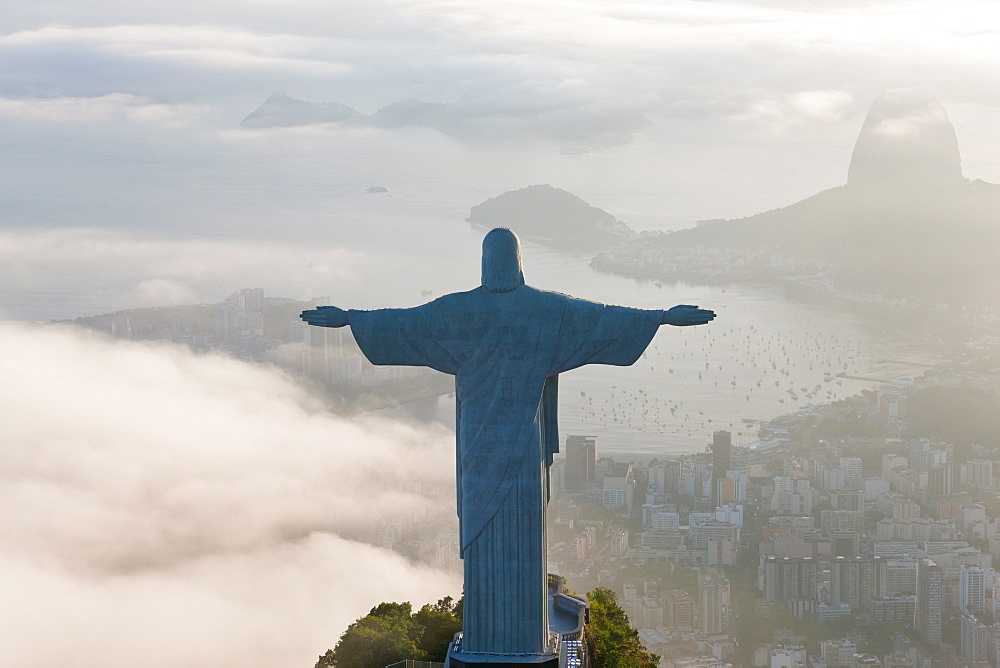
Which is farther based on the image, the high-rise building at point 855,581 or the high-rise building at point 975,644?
the high-rise building at point 855,581

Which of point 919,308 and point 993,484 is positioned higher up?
point 919,308

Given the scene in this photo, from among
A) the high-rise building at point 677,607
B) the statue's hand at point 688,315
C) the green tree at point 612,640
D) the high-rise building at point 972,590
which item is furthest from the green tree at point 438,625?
the high-rise building at point 972,590

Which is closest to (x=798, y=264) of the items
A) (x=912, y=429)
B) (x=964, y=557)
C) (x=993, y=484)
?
(x=912, y=429)

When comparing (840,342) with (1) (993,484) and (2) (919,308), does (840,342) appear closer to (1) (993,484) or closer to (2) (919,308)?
(2) (919,308)

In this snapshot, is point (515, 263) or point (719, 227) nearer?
point (515, 263)

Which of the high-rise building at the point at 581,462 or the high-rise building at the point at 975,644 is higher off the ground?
the high-rise building at the point at 581,462

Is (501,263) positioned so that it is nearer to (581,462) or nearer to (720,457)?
(581,462)

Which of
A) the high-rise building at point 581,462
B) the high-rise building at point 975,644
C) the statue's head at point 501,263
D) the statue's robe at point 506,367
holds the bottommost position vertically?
the high-rise building at point 975,644

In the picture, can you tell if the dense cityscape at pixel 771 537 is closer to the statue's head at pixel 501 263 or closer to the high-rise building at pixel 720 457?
the high-rise building at pixel 720 457
